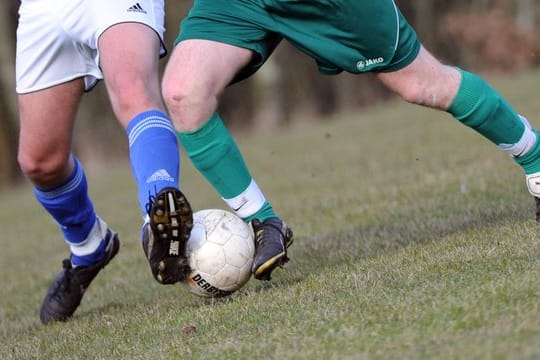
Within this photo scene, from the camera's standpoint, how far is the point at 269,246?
171 inches

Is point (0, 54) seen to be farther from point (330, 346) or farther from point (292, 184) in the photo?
point (330, 346)

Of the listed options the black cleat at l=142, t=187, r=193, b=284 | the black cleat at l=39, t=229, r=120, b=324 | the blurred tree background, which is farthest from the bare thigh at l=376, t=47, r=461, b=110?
the blurred tree background

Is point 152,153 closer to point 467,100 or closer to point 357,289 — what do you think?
point 357,289

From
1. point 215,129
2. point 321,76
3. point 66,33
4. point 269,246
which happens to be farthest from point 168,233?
point 321,76

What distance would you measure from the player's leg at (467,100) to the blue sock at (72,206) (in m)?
1.74

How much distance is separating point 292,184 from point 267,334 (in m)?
7.54

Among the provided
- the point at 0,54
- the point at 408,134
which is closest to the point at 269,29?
the point at 408,134

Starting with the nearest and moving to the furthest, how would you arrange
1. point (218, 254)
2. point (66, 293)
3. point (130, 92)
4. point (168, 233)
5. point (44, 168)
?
1. point (168, 233)
2. point (130, 92)
3. point (218, 254)
4. point (44, 168)
5. point (66, 293)

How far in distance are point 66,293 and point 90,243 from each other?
294mm

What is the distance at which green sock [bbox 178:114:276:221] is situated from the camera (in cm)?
444

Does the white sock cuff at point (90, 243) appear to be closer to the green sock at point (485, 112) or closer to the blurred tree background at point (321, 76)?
the green sock at point (485, 112)

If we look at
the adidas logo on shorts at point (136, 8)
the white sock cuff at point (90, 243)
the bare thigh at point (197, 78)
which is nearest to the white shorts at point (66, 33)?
the adidas logo on shorts at point (136, 8)

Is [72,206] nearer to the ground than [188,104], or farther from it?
nearer to the ground

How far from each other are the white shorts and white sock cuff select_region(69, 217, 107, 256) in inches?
35.8
